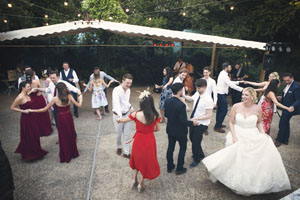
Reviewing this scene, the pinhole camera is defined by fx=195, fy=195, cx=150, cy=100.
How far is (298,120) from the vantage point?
281 inches

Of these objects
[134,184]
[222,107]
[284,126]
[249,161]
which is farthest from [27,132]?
[284,126]

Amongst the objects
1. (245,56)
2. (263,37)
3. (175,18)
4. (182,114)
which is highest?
(175,18)

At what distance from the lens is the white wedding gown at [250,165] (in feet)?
9.83

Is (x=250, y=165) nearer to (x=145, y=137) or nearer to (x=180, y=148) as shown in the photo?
(x=180, y=148)

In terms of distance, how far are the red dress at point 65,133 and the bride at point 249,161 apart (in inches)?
110

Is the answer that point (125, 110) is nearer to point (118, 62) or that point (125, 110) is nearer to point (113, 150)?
point (113, 150)

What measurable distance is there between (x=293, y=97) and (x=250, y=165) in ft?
9.89

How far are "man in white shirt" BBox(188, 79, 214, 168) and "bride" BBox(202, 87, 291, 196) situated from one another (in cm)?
57

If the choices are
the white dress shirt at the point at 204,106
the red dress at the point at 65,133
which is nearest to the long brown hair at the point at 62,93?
the red dress at the point at 65,133

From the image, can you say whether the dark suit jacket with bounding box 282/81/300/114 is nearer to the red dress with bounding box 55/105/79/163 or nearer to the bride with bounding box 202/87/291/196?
the bride with bounding box 202/87/291/196

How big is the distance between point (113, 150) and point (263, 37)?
578 inches

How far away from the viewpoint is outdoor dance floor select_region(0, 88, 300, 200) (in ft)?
10.8

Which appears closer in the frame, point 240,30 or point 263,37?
point 240,30

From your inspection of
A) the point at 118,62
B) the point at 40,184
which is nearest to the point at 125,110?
the point at 40,184
